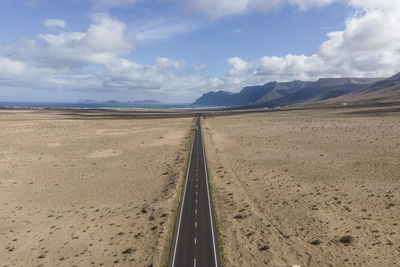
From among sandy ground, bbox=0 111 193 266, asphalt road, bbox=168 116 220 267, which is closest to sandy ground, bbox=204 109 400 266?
asphalt road, bbox=168 116 220 267

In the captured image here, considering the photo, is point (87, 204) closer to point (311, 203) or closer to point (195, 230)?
point (195, 230)

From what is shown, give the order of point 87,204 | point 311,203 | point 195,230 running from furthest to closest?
point 87,204 < point 311,203 < point 195,230

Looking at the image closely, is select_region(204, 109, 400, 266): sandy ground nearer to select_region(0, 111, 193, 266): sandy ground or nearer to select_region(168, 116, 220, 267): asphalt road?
select_region(168, 116, 220, 267): asphalt road

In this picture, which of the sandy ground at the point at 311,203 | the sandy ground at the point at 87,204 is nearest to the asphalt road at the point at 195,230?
the sandy ground at the point at 311,203

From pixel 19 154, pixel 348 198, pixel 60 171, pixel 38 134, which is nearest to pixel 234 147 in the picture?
pixel 348 198

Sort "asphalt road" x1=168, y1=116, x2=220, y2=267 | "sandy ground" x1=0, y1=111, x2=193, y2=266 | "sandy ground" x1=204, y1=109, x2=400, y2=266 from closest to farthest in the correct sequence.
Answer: "asphalt road" x1=168, y1=116, x2=220, y2=267
"sandy ground" x1=204, y1=109, x2=400, y2=266
"sandy ground" x1=0, y1=111, x2=193, y2=266

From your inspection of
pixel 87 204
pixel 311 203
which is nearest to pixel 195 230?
pixel 311 203
